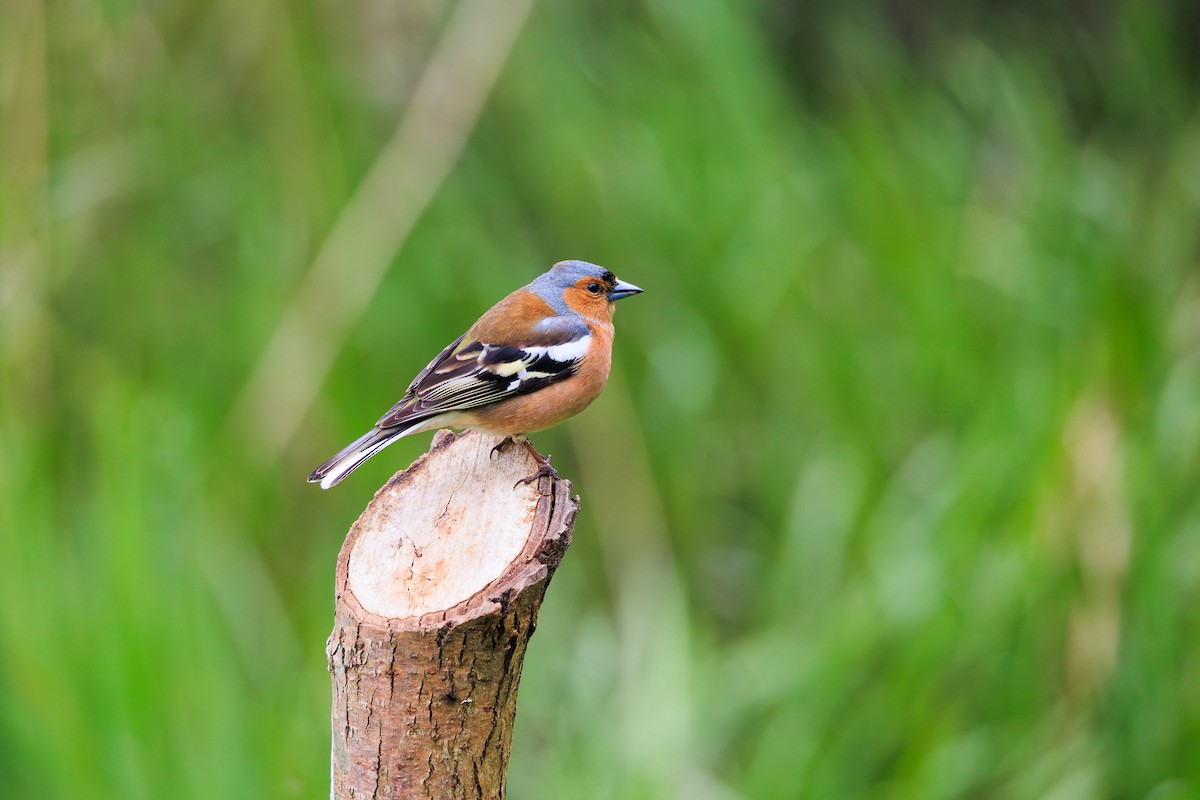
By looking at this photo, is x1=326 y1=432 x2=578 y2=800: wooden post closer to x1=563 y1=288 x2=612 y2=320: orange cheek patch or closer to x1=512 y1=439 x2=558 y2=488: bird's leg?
x1=512 y1=439 x2=558 y2=488: bird's leg

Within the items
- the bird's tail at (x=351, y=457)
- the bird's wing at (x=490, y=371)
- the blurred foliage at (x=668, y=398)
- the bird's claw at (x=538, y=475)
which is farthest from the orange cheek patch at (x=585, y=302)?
the bird's claw at (x=538, y=475)

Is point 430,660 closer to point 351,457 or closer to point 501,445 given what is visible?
point 501,445

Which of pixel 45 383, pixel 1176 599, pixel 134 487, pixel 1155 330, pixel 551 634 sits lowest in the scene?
pixel 1176 599

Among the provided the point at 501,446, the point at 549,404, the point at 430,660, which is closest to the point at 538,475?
the point at 501,446

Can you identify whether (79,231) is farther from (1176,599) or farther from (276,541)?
(1176,599)

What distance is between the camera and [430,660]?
1664 mm

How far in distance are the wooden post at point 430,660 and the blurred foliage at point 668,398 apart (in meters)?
1.07

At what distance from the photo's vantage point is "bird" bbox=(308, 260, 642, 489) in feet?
8.83

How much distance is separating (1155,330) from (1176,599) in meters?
0.76

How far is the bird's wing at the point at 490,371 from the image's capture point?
2729mm

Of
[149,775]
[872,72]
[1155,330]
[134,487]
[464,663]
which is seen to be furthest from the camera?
[872,72]

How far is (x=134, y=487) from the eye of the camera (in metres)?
3.00

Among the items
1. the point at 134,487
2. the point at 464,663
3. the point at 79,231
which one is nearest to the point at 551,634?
the point at 134,487

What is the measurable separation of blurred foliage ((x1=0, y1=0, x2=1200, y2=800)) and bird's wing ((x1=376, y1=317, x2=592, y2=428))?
0.73 meters
